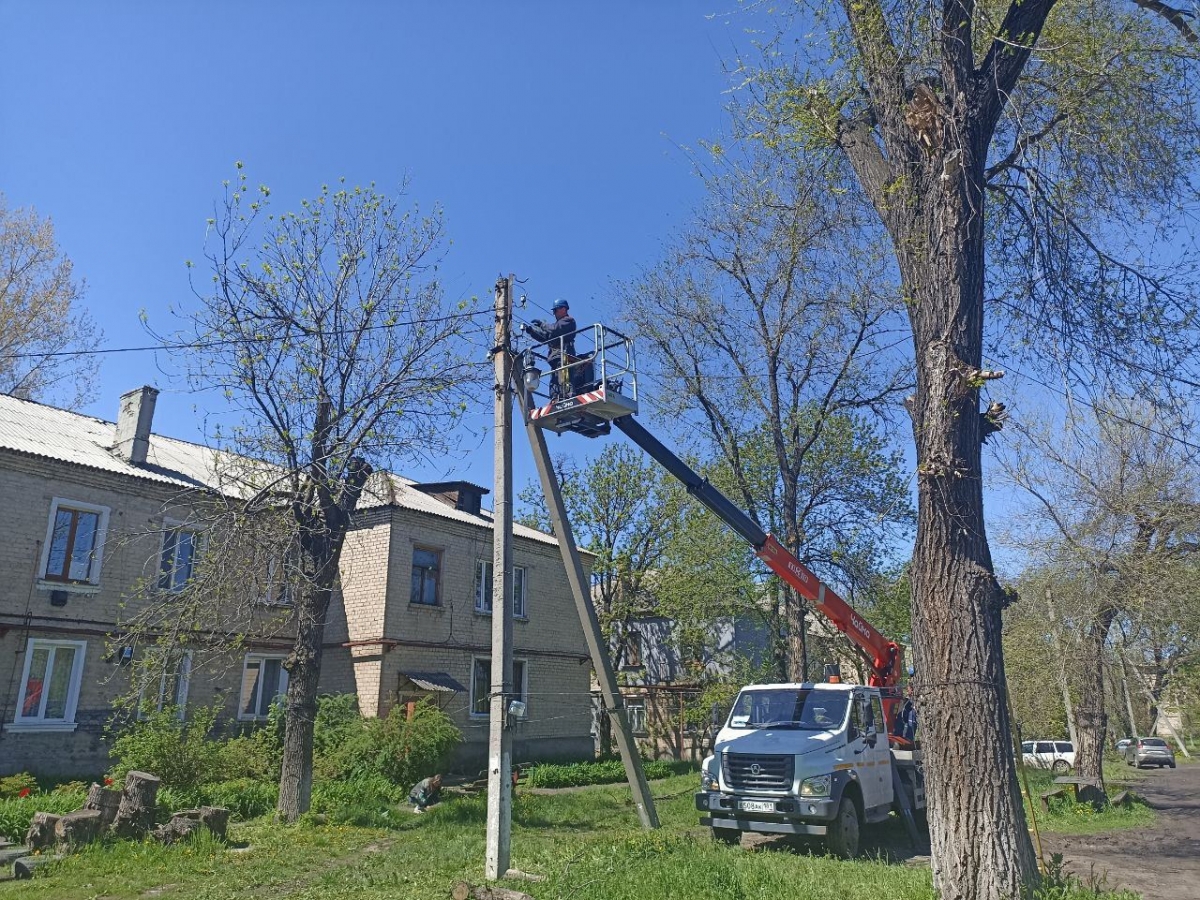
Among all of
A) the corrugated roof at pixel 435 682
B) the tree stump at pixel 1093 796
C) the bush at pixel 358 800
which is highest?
the corrugated roof at pixel 435 682

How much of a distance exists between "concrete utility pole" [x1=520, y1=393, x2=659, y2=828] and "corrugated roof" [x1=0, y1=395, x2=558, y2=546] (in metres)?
4.07

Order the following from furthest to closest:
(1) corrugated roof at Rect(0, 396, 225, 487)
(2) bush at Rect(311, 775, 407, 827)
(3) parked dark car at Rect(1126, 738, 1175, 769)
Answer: (3) parked dark car at Rect(1126, 738, 1175, 769) → (1) corrugated roof at Rect(0, 396, 225, 487) → (2) bush at Rect(311, 775, 407, 827)

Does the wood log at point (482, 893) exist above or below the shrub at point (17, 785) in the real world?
below

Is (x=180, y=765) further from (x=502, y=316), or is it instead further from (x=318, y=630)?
(x=502, y=316)

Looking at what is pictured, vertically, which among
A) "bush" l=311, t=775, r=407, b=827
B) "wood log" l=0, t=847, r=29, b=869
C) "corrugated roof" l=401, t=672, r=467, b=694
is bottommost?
"wood log" l=0, t=847, r=29, b=869

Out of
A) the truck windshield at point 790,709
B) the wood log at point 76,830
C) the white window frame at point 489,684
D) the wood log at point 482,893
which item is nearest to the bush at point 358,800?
the wood log at point 76,830

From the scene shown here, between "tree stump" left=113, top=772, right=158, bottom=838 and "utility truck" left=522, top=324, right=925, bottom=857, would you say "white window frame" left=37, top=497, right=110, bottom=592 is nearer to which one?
"tree stump" left=113, top=772, right=158, bottom=838

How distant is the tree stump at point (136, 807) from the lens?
11.1 meters

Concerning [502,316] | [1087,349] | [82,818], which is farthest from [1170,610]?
[82,818]

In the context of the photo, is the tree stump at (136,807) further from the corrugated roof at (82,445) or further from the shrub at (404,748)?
the corrugated roof at (82,445)

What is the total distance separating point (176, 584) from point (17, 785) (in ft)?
15.7

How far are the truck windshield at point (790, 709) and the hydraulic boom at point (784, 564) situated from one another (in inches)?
68.4

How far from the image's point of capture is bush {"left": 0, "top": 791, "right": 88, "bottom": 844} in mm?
11727

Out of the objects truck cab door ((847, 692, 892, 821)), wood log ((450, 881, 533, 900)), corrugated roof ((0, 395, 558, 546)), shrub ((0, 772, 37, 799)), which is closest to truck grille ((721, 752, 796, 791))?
truck cab door ((847, 692, 892, 821))
